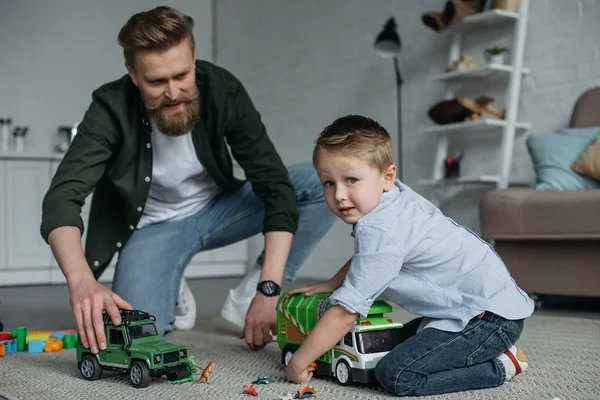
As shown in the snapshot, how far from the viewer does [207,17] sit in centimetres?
614

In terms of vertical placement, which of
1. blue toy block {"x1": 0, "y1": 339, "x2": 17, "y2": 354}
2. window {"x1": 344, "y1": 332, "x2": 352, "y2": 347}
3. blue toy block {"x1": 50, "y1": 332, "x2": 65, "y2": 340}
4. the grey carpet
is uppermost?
window {"x1": 344, "y1": 332, "x2": 352, "y2": 347}

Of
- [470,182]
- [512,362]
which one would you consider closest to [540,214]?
[470,182]

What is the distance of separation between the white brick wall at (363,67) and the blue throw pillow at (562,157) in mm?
531

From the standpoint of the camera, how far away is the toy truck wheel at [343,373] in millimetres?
1550

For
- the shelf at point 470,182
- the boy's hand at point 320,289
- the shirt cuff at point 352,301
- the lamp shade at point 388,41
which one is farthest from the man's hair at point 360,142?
the lamp shade at point 388,41

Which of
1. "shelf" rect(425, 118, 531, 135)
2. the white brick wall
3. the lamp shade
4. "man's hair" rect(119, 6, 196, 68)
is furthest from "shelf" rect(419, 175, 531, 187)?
"man's hair" rect(119, 6, 196, 68)

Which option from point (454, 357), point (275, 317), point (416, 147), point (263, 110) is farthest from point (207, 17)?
point (454, 357)

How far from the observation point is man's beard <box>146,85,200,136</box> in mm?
2016

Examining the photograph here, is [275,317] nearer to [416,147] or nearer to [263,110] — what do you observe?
[416,147]

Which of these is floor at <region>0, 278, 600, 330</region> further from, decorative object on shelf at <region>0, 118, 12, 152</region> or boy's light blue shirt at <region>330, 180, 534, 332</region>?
boy's light blue shirt at <region>330, 180, 534, 332</region>

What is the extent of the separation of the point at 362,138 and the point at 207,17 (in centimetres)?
494

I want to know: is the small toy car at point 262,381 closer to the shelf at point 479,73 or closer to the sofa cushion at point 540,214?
the sofa cushion at point 540,214

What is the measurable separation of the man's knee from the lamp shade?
2.90 metres

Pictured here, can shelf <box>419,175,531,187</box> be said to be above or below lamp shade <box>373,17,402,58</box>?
below
